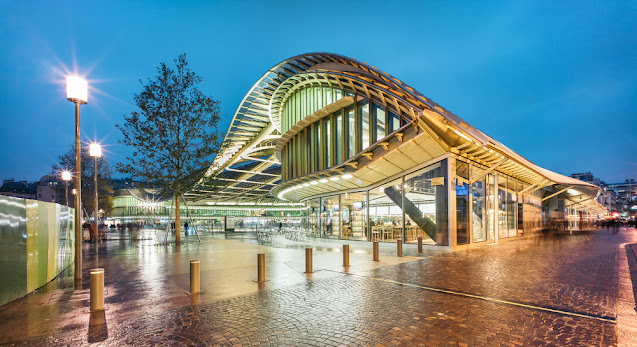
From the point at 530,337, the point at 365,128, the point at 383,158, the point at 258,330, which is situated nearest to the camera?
the point at 530,337

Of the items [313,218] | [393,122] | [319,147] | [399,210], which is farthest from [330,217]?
[393,122]

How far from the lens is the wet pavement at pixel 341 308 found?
5.07m

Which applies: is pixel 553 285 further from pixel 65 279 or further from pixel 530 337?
pixel 65 279

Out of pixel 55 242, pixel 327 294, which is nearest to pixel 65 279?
pixel 55 242

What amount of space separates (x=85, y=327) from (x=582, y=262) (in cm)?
1588

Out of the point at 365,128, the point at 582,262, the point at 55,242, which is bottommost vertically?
the point at 582,262

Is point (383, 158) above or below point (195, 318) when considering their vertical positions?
above

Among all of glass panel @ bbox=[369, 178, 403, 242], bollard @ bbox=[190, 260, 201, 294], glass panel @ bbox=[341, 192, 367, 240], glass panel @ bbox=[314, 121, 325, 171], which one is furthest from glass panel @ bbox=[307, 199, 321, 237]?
bollard @ bbox=[190, 260, 201, 294]

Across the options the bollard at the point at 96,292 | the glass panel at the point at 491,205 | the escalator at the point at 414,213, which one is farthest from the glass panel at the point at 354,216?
the bollard at the point at 96,292

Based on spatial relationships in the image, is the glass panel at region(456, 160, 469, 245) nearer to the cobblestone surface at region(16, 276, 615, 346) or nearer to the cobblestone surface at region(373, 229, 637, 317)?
the cobblestone surface at region(373, 229, 637, 317)

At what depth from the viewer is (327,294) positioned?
7.73 m

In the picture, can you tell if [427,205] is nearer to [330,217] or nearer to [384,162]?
[384,162]

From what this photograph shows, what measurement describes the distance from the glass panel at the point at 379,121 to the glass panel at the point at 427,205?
3.34 metres

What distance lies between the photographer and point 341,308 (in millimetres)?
6543
